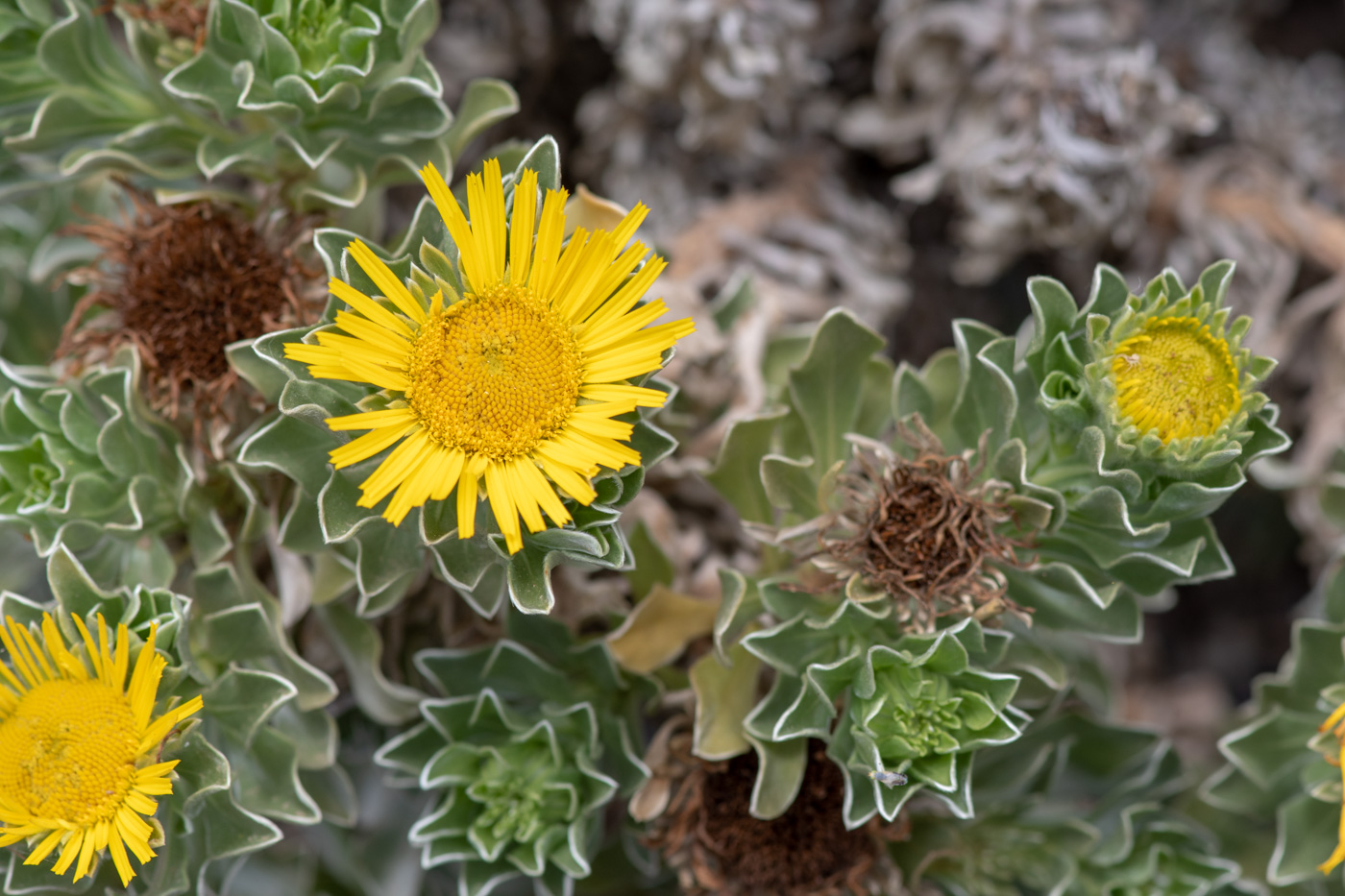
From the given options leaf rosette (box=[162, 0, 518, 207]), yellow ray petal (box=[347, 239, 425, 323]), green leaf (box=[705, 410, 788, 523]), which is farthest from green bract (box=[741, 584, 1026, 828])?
leaf rosette (box=[162, 0, 518, 207])

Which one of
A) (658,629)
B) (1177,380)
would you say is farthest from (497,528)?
(1177,380)

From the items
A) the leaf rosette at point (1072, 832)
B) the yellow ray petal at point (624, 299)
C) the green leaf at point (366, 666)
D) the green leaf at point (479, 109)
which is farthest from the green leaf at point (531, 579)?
the leaf rosette at point (1072, 832)

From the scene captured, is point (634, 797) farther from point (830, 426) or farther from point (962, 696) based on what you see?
point (830, 426)

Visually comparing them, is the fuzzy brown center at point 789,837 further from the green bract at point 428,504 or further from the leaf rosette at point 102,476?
the leaf rosette at point 102,476

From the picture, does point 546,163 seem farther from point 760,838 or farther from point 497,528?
point 760,838

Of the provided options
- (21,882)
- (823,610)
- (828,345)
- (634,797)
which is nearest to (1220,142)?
(828,345)
